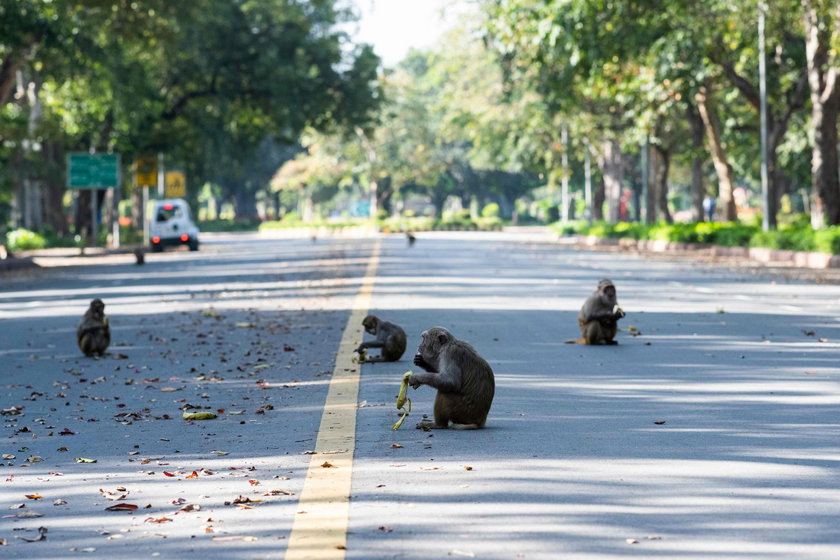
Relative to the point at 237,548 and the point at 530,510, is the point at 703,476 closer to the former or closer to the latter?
the point at 530,510

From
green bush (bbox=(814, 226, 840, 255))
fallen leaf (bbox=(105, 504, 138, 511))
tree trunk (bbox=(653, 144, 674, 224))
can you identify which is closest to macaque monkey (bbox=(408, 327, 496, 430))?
fallen leaf (bbox=(105, 504, 138, 511))

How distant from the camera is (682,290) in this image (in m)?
26.8

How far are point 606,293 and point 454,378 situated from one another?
6.26 m

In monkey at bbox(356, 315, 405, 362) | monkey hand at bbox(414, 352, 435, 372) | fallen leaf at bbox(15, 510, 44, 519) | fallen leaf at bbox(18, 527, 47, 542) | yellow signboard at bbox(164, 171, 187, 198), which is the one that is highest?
yellow signboard at bbox(164, 171, 187, 198)

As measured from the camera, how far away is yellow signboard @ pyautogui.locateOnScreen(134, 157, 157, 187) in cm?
6341

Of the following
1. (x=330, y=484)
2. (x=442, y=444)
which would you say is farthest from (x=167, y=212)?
(x=330, y=484)

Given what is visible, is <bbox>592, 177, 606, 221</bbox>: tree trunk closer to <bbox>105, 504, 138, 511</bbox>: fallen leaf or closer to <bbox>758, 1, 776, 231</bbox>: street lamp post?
<bbox>758, 1, 776, 231</bbox>: street lamp post

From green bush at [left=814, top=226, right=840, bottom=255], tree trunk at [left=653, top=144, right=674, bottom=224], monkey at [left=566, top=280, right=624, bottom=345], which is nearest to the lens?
monkey at [left=566, top=280, right=624, bottom=345]

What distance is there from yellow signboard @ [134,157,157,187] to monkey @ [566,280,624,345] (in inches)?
1952

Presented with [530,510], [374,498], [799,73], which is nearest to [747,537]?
[530,510]

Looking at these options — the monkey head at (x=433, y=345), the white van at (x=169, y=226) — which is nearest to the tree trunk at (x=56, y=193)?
the white van at (x=169, y=226)

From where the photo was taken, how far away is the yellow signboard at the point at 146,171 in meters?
63.4

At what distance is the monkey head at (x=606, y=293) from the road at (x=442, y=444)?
47cm

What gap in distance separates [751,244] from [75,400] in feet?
110
